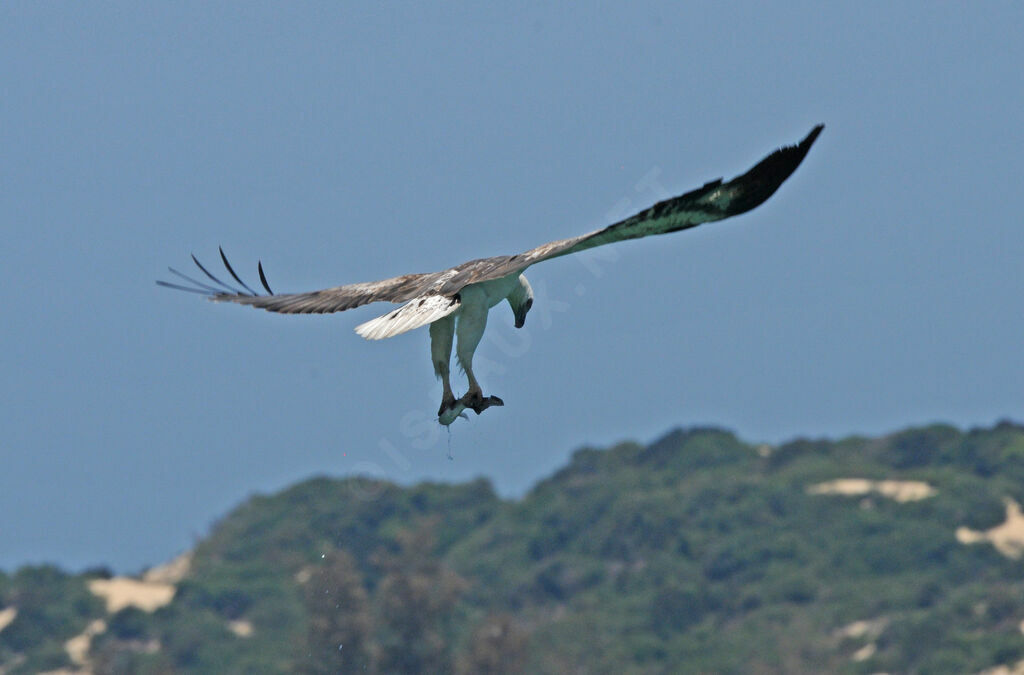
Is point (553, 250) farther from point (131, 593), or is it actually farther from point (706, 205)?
point (131, 593)

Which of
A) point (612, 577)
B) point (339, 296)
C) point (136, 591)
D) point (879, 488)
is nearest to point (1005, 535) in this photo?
point (879, 488)

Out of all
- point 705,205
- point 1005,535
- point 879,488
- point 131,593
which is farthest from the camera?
point 879,488

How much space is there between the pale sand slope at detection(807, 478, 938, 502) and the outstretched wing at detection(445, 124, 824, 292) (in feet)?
254

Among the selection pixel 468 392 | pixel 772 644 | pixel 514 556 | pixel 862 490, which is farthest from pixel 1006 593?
pixel 468 392

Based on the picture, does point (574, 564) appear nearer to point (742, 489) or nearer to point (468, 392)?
point (742, 489)

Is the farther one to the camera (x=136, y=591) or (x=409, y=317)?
(x=136, y=591)

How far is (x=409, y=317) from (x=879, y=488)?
8048 cm

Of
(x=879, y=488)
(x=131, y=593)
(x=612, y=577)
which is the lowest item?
(x=612, y=577)

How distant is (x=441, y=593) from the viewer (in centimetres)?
7319

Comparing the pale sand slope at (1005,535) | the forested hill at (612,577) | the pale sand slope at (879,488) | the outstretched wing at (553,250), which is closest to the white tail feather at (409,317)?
the outstretched wing at (553,250)

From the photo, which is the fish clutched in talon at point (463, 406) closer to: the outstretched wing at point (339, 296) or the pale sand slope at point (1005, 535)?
the outstretched wing at point (339, 296)

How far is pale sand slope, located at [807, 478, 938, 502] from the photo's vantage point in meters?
88.4

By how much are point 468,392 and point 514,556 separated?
7845 cm

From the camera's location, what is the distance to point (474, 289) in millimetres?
12977
